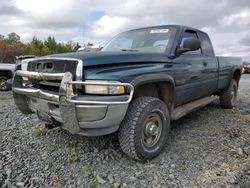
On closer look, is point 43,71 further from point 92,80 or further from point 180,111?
point 180,111

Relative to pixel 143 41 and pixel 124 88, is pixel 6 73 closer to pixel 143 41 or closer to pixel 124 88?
pixel 143 41

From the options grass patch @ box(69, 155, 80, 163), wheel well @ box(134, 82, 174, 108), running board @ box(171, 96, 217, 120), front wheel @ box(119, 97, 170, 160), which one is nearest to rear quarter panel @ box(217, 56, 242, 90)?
running board @ box(171, 96, 217, 120)

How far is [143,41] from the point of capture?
417cm

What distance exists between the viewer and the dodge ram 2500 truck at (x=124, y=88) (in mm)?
2672

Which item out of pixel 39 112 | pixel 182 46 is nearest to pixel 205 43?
pixel 182 46

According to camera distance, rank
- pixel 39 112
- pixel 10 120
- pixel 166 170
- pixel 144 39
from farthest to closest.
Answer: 1. pixel 10 120
2. pixel 144 39
3. pixel 39 112
4. pixel 166 170

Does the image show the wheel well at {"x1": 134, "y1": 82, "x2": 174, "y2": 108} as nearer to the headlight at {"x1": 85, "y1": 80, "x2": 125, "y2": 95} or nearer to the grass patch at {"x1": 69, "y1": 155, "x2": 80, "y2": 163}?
the headlight at {"x1": 85, "y1": 80, "x2": 125, "y2": 95}

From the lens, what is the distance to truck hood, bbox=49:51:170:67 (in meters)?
2.77

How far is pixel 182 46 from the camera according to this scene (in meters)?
3.97

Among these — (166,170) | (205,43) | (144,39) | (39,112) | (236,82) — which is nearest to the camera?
(166,170)

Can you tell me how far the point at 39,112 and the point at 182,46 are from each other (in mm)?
2271

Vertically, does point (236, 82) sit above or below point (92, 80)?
below

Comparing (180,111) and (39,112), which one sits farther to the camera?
(180,111)

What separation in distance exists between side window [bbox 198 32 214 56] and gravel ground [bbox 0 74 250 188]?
1.58 m
